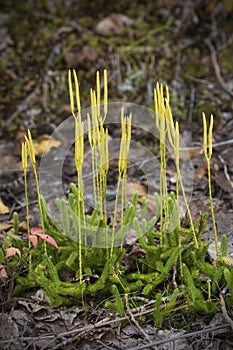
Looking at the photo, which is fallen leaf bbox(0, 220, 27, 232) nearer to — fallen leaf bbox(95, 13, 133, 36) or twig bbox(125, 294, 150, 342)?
twig bbox(125, 294, 150, 342)

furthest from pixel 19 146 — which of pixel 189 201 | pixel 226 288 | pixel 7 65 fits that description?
pixel 226 288

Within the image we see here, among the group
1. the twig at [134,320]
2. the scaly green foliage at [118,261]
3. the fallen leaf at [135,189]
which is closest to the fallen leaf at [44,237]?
the scaly green foliage at [118,261]

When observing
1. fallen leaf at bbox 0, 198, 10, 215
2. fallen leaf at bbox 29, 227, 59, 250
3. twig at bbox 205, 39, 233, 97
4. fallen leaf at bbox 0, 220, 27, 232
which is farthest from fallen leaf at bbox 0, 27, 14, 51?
fallen leaf at bbox 29, 227, 59, 250

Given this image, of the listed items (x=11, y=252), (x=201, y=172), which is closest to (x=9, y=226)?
(x=11, y=252)

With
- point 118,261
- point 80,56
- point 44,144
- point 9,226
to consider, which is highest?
point 80,56

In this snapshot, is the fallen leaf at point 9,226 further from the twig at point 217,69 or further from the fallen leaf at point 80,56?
the twig at point 217,69

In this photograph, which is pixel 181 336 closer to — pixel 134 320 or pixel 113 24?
pixel 134 320

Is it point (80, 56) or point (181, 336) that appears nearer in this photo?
point (181, 336)

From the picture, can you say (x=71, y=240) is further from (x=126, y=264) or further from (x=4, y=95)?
(x=4, y=95)
